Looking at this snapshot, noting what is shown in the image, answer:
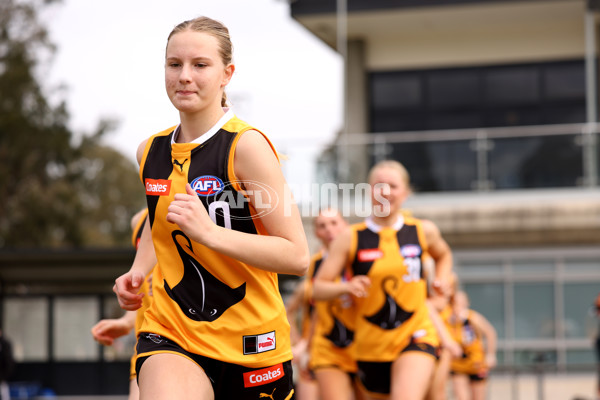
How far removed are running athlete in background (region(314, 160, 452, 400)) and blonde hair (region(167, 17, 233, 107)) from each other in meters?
3.32

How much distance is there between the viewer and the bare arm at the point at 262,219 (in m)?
3.57

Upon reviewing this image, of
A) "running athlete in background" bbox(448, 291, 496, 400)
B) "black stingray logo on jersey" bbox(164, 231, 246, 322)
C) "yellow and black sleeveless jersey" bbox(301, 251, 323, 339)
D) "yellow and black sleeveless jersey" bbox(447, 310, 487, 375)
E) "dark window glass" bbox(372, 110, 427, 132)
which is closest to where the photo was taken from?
"black stingray logo on jersey" bbox(164, 231, 246, 322)

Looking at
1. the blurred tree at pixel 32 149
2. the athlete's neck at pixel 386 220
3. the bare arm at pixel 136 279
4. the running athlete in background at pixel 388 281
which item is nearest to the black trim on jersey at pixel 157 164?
the bare arm at pixel 136 279

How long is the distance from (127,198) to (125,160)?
2.04m

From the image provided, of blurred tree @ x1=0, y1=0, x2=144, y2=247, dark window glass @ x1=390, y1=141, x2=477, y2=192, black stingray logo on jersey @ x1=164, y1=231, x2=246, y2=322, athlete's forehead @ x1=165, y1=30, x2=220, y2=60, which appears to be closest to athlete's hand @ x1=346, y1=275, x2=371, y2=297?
black stingray logo on jersey @ x1=164, y1=231, x2=246, y2=322

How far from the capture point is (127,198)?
167 ft

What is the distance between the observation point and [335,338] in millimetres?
8773

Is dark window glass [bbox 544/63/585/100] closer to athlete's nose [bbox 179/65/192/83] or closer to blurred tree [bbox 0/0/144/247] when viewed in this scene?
blurred tree [bbox 0/0/144/247]

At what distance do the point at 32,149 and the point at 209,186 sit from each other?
36.0 meters

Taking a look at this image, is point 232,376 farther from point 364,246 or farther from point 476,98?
point 476,98

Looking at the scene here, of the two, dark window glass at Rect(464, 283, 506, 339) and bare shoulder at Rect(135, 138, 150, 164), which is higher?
bare shoulder at Rect(135, 138, 150, 164)

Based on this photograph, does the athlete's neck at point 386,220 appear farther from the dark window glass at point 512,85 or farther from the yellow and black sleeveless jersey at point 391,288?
the dark window glass at point 512,85

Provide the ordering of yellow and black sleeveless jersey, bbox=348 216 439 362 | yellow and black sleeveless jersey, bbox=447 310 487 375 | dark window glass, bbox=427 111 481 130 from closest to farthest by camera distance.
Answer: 1. yellow and black sleeveless jersey, bbox=348 216 439 362
2. yellow and black sleeveless jersey, bbox=447 310 487 375
3. dark window glass, bbox=427 111 481 130

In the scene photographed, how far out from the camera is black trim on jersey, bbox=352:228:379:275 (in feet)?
23.8
